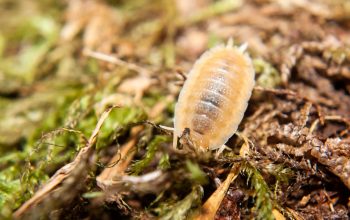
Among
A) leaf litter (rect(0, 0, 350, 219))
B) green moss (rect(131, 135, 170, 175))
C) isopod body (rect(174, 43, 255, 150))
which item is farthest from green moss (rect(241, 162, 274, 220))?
green moss (rect(131, 135, 170, 175))

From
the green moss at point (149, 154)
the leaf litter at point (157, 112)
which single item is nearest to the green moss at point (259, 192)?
the leaf litter at point (157, 112)

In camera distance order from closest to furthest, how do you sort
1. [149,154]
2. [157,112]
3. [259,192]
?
[259,192]
[149,154]
[157,112]

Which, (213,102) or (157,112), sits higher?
(213,102)

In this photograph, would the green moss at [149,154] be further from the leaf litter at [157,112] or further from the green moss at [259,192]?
the green moss at [259,192]

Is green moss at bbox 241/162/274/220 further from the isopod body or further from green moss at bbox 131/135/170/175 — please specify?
green moss at bbox 131/135/170/175

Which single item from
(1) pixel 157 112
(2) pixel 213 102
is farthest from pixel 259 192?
(1) pixel 157 112

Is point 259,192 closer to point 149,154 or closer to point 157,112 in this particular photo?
point 149,154
